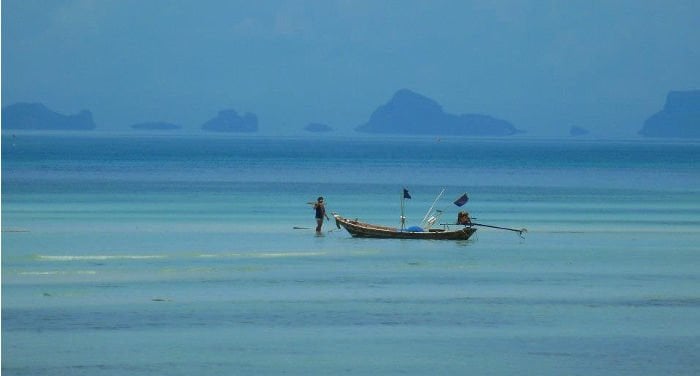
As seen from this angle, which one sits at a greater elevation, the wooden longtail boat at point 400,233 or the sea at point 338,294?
the wooden longtail boat at point 400,233

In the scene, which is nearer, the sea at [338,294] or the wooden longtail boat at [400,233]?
the sea at [338,294]

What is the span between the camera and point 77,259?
29.9 metres

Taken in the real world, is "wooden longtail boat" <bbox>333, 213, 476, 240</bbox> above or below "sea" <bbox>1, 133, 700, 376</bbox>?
above

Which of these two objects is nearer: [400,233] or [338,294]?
[338,294]

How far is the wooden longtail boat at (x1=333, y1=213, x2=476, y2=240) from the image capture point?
34406 millimetres

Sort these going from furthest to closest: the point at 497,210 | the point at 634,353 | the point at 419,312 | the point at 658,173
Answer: the point at 658,173
the point at 497,210
the point at 419,312
the point at 634,353

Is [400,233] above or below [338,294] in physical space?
above

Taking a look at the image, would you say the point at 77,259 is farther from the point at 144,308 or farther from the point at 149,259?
the point at 144,308

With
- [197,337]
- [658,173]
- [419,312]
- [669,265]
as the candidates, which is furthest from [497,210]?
[658,173]

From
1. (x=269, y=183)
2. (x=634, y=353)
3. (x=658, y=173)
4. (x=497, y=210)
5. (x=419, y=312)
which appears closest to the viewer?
(x=634, y=353)

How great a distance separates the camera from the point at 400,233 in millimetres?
34656

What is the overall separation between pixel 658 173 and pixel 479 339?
240ft

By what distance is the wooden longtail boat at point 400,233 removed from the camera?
34.4 meters

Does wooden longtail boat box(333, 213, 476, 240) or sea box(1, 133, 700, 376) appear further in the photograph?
wooden longtail boat box(333, 213, 476, 240)
